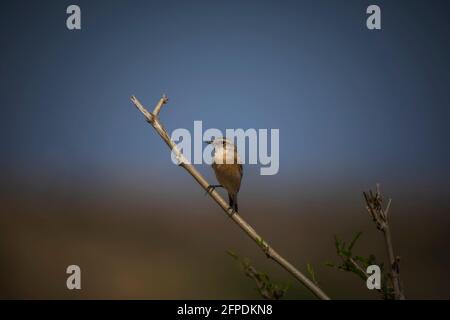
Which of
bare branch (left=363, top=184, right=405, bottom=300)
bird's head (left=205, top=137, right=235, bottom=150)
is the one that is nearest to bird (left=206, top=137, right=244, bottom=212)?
bird's head (left=205, top=137, right=235, bottom=150)

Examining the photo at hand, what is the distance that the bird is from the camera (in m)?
5.83

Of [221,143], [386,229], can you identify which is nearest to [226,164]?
[221,143]

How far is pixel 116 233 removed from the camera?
11430 millimetres

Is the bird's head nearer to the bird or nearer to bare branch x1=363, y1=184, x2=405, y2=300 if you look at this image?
the bird

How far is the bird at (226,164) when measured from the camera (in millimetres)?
5828

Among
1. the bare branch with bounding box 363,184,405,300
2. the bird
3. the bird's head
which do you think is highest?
the bird's head

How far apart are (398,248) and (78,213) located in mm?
7535

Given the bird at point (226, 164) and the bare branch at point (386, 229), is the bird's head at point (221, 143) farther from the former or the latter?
the bare branch at point (386, 229)

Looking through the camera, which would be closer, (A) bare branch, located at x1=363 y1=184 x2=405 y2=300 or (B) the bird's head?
(A) bare branch, located at x1=363 y1=184 x2=405 y2=300

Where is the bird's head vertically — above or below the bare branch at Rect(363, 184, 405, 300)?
above

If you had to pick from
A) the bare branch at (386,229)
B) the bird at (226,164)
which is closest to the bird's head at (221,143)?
the bird at (226,164)

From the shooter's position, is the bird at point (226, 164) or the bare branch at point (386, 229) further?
the bird at point (226, 164)

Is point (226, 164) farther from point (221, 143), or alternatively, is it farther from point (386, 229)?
point (386, 229)

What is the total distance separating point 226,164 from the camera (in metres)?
5.87
